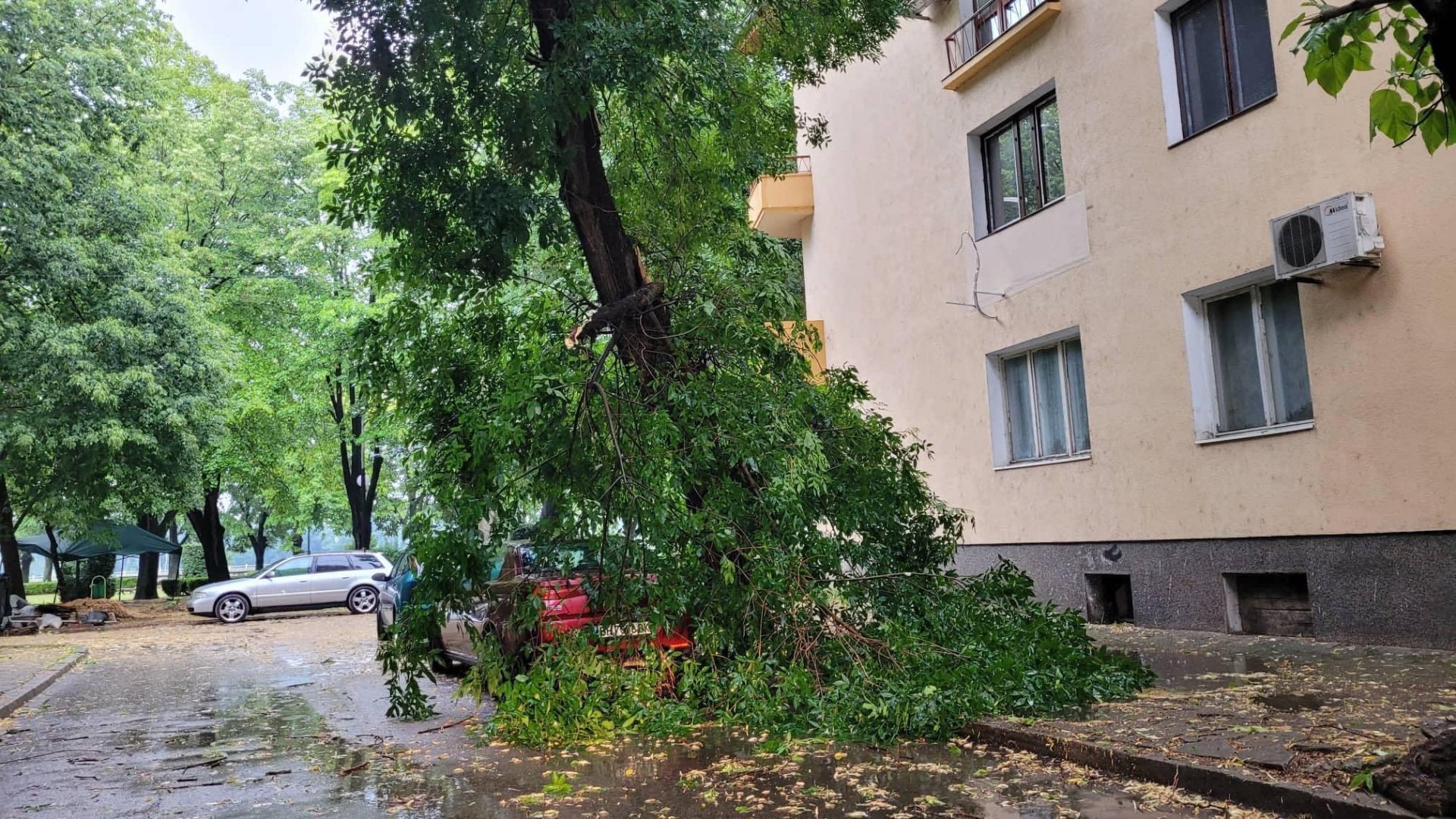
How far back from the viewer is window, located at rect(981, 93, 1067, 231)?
1409cm

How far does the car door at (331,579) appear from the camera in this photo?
26.8 meters

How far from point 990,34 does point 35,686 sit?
1462 cm

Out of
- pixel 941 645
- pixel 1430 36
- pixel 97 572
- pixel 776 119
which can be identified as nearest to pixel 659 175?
pixel 776 119

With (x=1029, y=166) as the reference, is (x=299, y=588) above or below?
below

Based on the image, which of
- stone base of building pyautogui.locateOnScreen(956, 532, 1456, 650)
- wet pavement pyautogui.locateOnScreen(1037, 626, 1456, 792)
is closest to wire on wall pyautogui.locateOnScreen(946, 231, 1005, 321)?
stone base of building pyautogui.locateOnScreen(956, 532, 1456, 650)

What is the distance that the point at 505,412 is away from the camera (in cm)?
819

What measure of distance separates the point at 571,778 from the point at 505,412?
284 centimetres

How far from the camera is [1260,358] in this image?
10.9 meters

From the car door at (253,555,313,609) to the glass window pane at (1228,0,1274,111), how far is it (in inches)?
917

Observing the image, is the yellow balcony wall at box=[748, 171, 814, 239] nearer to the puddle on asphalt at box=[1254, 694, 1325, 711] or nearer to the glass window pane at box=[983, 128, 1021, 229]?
the glass window pane at box=[983, 128, 1021, 229]

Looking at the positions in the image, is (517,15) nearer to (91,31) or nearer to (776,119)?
(776,119)

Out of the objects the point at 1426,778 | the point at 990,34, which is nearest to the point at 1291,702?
the point at 1426,778

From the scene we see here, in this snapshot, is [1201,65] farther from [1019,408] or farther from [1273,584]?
[1273,584]

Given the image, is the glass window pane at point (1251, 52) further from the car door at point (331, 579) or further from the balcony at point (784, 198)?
the car door at point (331, 579)
